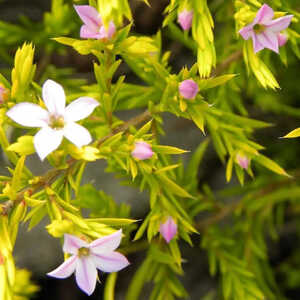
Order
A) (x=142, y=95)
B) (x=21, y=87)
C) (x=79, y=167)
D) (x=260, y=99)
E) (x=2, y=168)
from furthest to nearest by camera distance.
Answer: (x=260, y=99) < (x=2, y=168) < (x=142, y=95) < (x=79, y=167) < (x=21, y=87)

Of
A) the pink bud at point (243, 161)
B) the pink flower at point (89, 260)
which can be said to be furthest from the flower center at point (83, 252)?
the pink bud at point (243, 161)

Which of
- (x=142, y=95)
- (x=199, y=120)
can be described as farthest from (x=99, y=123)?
(x=199, y=120)

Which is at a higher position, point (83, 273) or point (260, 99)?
point (83, 273)

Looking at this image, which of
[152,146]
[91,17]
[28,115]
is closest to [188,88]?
[152,146]

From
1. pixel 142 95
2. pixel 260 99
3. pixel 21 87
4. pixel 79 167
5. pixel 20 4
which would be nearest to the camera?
pixel 21 87

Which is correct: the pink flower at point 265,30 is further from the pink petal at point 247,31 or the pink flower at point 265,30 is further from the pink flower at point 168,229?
the pink flower at point 168,229

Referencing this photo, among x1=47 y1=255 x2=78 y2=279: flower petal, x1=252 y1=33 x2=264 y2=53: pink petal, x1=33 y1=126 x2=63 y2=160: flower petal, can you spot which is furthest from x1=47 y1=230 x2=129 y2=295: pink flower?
x1=252 y1=33 x2=264 y2=53: pink petal

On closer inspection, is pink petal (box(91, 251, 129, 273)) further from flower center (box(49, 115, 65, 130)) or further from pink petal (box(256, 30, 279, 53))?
pink petal (box(256, 30, 279, 53))

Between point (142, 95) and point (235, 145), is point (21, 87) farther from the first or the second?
point (235, 145)
